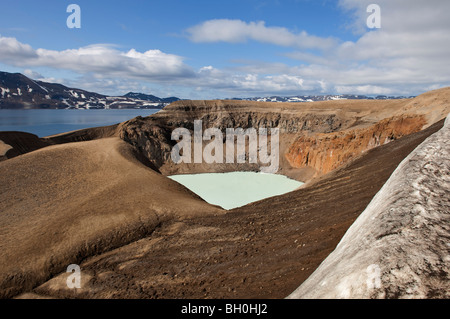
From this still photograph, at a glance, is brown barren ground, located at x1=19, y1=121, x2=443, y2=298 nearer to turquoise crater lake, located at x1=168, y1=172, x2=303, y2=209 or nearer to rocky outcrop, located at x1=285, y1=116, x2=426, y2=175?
rocky outcrop, located at x1=285, y1=116, x2=426, y2=175

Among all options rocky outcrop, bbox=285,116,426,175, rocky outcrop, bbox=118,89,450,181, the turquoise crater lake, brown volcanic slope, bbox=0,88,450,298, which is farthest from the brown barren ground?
rocky outcrop, bbox=118,89,450,181

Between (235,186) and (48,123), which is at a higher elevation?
(48,123)

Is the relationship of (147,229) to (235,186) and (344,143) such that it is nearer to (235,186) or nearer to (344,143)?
(235,186)

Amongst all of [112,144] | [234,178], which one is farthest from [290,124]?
[112,144]

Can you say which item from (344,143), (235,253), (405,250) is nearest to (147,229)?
(235,253)

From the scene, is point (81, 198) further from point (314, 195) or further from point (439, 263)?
point (439, 263)

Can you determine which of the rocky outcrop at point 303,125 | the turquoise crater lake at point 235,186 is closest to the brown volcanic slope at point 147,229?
the turquoise crater lake at point 235,186
